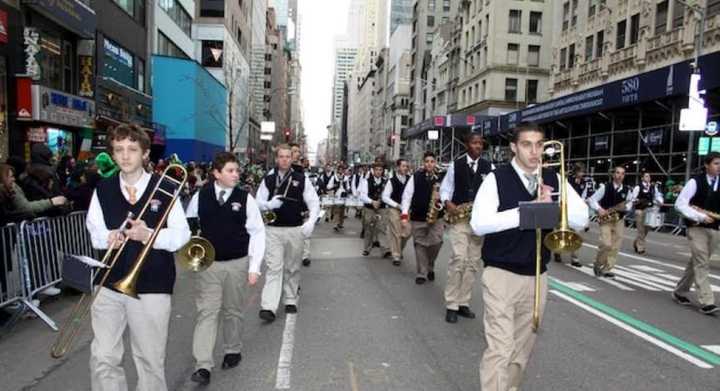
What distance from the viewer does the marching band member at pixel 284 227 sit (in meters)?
7.07

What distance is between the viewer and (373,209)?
13250mm

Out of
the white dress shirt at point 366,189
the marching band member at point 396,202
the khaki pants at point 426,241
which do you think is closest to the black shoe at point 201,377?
the khaki pants at point 426,241

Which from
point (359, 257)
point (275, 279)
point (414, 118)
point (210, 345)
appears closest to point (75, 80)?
point (359, 257)

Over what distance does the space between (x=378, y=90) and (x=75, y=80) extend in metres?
126

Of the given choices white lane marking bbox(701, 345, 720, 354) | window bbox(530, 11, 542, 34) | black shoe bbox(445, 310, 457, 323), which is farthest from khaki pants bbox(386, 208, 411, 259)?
window bbox(530, 11, 542, 34)

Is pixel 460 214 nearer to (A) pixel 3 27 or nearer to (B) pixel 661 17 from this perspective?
(A) pixel 3 27

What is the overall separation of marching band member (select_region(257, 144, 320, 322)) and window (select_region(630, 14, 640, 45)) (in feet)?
89.8

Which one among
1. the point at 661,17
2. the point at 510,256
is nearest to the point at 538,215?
the point at 510,256

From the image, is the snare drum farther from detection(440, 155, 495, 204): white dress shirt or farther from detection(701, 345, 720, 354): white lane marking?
detection(701, 345, 720, 354): white lane marking

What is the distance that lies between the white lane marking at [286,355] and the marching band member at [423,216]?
304cm

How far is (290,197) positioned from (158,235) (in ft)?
11.7

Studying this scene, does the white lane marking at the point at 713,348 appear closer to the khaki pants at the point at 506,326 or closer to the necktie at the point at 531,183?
the khaki pants at the point at 506,326

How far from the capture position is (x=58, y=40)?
2027cm

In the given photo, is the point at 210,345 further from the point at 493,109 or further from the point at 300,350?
the point at 493,109
